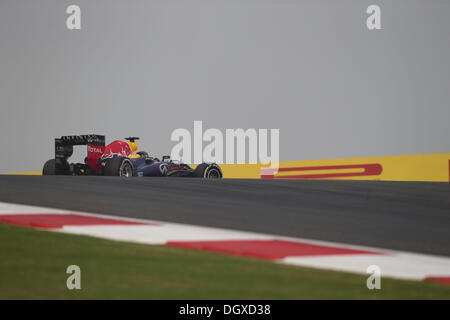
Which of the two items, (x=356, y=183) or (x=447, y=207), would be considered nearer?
(x=447, y=207)

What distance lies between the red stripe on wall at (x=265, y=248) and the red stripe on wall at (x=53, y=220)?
90 centimetres

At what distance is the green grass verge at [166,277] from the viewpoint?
3.03 meters

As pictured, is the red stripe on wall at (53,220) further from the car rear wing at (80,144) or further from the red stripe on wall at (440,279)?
the car rear wing at (80,144)

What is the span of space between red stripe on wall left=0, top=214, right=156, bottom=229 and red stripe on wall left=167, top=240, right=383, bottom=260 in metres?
0.90

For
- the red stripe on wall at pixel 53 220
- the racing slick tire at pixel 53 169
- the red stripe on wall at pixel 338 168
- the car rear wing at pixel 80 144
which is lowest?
the red stripe on wall at pixel 338 168

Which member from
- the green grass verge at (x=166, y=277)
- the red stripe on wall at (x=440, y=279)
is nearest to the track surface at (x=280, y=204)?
the red stripe on wall at (x=440, y=279)

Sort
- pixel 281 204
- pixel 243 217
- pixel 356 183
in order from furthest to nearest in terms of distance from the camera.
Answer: pixel 356 183, pixel 281 204, pixel 243 217

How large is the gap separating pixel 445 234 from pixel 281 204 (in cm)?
163

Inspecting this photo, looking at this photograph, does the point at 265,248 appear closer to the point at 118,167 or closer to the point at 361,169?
the point at 118,167

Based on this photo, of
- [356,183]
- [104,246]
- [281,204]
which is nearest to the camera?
[104,246]

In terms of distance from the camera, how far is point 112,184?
755 cm

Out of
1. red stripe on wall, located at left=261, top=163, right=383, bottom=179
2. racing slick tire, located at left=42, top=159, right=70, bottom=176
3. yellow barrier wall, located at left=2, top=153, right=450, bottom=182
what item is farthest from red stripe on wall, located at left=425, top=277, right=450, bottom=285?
red stripe on wall, located at left=261, top=163, right=383, bottom=179
